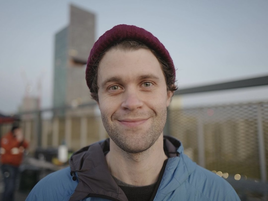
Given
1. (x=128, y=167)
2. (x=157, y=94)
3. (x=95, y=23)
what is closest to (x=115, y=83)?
(x=157, y=94)

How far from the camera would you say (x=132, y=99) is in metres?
1.20

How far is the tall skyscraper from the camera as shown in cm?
6253

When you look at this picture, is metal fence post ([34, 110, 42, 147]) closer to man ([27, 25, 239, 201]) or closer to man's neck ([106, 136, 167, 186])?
man ([27, 25, 239, 201])

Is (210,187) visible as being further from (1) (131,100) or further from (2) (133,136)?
(1) (131,100)

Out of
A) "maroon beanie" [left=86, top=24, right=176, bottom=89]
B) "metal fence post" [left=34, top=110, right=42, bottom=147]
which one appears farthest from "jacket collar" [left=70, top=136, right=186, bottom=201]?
"metal fence post" [left=34, top=110, right=42, bottom=147]

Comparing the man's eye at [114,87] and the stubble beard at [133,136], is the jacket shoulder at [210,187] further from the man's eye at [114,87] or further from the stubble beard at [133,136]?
the man's eye at [114,87]

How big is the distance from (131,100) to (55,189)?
0.84m

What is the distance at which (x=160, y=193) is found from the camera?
115 centimetres

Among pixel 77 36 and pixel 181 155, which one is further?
pixel 77 36

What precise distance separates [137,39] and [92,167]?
37.9 inches

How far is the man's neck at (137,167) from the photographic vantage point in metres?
1.29

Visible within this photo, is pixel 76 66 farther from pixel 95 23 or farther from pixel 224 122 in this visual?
pixel 224 122

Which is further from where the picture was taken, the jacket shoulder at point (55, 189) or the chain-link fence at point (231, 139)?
the chain-link fence at point (231, 139)

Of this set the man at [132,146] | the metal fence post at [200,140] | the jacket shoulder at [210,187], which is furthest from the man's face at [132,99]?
the metal fence post at [200,140]
